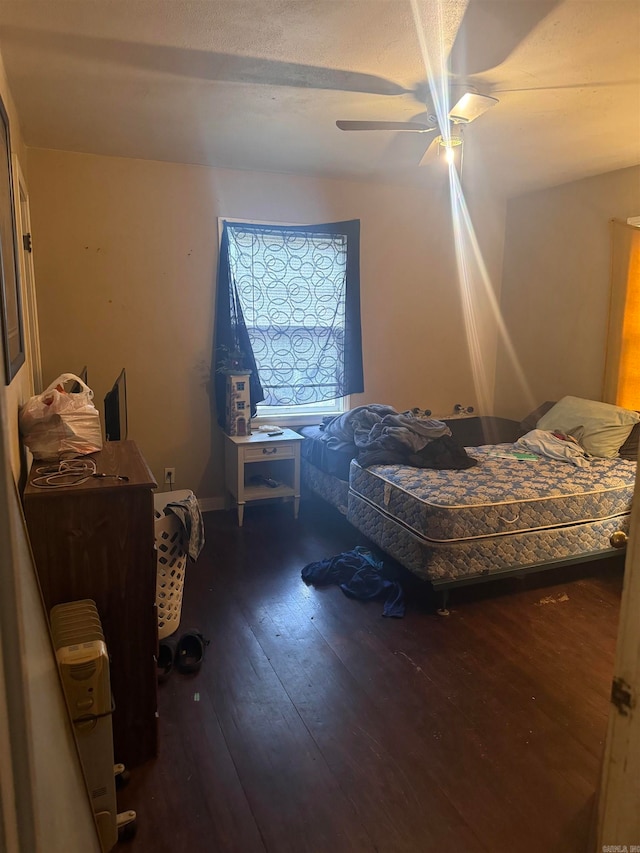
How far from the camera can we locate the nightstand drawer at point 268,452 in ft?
12.7

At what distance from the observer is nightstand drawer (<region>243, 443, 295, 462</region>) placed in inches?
152

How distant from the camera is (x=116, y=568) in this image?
70.6 inches

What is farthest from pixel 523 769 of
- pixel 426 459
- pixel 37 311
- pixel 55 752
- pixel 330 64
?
pixel 37 311

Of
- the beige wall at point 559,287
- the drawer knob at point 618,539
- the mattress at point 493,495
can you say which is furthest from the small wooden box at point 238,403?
the drawer knob at point 618,539

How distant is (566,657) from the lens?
2.45 meters

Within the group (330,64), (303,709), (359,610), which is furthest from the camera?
(359,610)

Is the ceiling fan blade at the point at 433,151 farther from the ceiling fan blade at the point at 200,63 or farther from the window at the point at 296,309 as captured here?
the window at the point at 296,309

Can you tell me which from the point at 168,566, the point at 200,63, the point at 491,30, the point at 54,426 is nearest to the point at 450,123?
the point at 491,30

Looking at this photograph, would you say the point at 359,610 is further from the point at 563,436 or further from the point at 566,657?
the point at 563,436

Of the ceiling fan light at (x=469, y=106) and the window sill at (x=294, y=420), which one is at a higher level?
the ceiling fan light at (x=469, y=106)

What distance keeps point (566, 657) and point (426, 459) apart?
1.33m

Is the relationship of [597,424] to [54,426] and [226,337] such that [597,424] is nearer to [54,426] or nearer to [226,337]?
[226,337]

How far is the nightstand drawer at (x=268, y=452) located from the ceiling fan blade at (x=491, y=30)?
94.8 inches

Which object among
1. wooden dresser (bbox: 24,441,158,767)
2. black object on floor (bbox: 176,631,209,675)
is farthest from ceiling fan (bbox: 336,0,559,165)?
black object on floor (bbox: 176,631,209,675)
